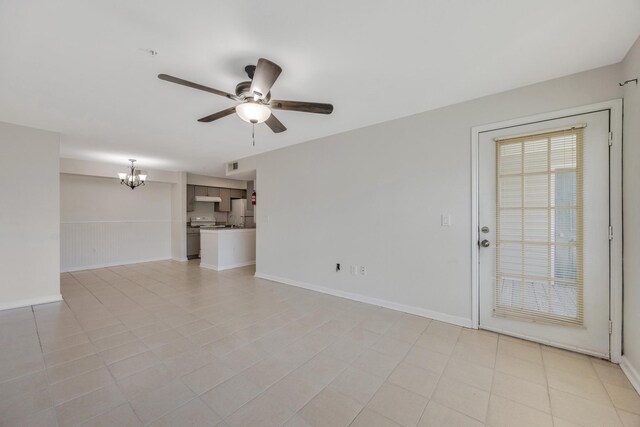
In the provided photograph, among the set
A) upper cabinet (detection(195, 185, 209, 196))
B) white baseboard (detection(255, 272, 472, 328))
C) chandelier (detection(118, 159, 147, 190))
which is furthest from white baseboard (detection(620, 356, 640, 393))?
upper cabinet (detection(195, 185, 209, 196))

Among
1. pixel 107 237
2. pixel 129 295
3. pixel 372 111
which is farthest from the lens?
pixel 107 237

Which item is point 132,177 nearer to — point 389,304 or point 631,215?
point 389,304

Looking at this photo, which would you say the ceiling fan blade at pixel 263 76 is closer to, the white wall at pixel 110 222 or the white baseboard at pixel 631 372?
the white baseboard at pixel 631 372

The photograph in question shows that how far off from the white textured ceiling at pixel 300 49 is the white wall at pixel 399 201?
0.70 ft

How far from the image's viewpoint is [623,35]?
5.60 feet

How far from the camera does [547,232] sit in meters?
2.28

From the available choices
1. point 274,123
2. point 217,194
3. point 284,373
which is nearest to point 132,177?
point 217,194

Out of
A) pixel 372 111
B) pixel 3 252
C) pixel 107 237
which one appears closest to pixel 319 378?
pixel 372 111

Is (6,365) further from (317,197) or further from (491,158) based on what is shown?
(491,158)

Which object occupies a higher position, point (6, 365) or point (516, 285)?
point (516, 285)

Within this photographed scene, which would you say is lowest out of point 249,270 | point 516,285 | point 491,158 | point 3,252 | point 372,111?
point 249,270

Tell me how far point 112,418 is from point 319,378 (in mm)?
1276

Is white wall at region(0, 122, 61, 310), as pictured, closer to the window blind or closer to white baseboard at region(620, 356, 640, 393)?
the window blind

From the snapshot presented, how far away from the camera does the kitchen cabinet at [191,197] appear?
6.80 m
